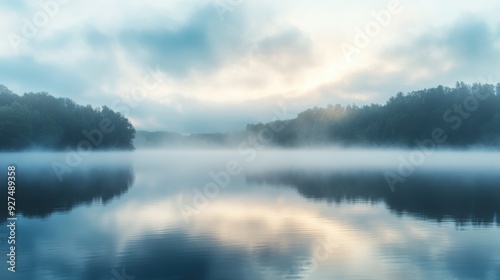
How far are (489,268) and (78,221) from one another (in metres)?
24.0

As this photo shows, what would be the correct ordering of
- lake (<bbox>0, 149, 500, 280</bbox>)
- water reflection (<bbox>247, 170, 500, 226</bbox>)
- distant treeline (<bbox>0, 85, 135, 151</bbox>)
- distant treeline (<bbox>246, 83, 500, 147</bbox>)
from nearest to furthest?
lake (<bbox>0, 149, 500, 280</bbox>), water reflection (<bbox>247, 170, 500, 226</bbox>), distant treeline (<bbox>0, 85, 135, 151</bbox>), distant treeline (<bbox>246, 83, 500, 147</bbox>)

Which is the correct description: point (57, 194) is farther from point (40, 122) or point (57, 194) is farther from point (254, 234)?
point (40, 122)

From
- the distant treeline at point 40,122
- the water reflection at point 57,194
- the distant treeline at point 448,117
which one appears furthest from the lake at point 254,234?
the distant treeline at point 448,117

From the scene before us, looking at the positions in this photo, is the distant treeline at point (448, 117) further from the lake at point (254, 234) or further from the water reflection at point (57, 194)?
the water reflection at point (57, 194)

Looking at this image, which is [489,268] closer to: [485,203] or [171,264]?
[171,264]

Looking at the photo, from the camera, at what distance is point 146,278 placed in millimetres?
18641

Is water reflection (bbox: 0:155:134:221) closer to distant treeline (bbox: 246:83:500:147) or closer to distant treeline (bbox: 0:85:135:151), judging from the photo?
distant treeline (bbox: 0:85:135:151)

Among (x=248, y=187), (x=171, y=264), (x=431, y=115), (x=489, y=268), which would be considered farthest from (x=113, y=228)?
(x=431, y=115)

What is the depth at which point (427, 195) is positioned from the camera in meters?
45.2

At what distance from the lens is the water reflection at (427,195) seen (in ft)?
112

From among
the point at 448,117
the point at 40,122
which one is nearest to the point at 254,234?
the point at 40,122

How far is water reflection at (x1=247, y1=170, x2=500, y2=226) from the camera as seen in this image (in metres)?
34.2
